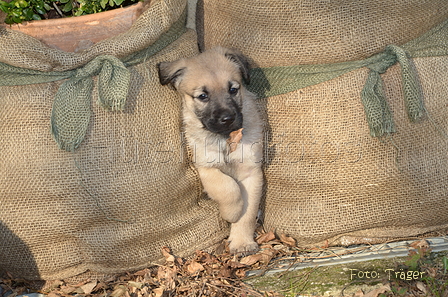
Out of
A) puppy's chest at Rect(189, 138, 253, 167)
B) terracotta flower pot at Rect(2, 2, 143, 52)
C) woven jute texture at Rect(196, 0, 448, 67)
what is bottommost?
puppy's chest at Rect(189, 138, 253, 167)

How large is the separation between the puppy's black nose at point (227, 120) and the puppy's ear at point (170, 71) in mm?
472

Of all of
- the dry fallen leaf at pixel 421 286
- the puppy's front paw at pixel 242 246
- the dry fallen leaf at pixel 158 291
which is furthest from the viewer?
the puppy's front paw at pixel 242 246

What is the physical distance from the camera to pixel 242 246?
3.73m

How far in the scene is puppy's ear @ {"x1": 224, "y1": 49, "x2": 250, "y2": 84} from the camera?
3535 mm

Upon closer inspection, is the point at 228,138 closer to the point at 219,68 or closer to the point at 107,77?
the point at 219,68

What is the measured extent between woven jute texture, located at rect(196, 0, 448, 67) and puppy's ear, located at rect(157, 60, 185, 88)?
52 centimetres

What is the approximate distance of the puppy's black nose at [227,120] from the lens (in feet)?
11.0

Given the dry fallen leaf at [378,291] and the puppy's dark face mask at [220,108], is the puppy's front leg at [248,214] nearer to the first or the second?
the puppy's dark face mask at [220,108]

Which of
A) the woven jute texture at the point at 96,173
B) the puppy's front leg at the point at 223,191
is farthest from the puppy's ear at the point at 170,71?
the puppy's front leg at the point at 223,191

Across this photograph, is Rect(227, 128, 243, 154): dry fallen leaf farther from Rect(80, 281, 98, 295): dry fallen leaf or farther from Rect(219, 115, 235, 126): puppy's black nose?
Rect(80, 281, 98, 295): dry fallen leaf

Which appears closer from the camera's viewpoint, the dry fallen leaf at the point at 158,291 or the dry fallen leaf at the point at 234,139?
the dry fallen leaf at the point at 158,291

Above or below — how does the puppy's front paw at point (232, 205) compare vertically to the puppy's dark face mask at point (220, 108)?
below

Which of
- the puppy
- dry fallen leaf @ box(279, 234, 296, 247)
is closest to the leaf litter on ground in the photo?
dry fallen leaf @ box(279, 234, 296, 247)

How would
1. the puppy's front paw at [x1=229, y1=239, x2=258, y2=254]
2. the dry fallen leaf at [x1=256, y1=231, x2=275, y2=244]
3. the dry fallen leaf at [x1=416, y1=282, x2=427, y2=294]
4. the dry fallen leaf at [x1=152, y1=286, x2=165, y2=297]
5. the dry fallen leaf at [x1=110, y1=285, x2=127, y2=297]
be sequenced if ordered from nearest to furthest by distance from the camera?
the dry fallen leaf at [x1=416, y1=282, x2=427, y2=294], the dry fallen leaf at [x1=152, y1=286, x2=165, y2=297], the dry fallen leaf at [x1=110, y1=285, x2=127, y2=297], the puppy's front paw at [x1=229, y1=239, x2=258, y2=254], the dry fallen leaf at [x1=256, y1=231, x2=275, y2=244]
